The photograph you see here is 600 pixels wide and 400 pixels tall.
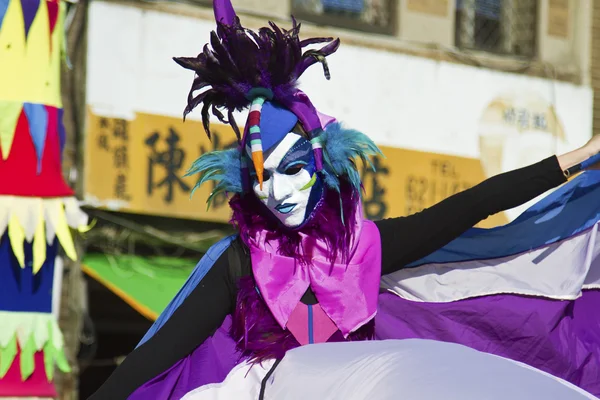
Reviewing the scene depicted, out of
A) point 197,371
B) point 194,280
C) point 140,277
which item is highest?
point 194,280

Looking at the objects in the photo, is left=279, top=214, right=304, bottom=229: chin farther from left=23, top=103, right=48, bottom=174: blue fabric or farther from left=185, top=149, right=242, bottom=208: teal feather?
Answer: left=23, top=103, right=48, bottom=174: blue fabric

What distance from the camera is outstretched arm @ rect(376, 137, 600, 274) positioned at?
3.33 m

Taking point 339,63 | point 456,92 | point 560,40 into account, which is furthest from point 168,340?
point 560,40

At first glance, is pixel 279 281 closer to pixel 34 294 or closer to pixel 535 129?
pixel 34 294

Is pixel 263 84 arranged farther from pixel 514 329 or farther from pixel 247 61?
pixel 514 329

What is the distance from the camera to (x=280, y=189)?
3.28 m

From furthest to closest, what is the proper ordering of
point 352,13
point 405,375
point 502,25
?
point 502,25
point 352,13
point 405,375

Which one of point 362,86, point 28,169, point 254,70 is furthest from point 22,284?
point 362,86

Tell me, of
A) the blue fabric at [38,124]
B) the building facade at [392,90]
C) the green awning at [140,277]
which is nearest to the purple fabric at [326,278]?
the blue fabric at [38,124]

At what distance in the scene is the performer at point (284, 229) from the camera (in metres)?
3.27

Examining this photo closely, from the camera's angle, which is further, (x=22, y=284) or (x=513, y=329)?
(x=22, y=284)

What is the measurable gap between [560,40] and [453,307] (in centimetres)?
688

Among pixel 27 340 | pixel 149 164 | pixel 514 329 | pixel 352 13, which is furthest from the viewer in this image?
pixel 352 13

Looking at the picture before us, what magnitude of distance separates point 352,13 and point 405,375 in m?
6.87
